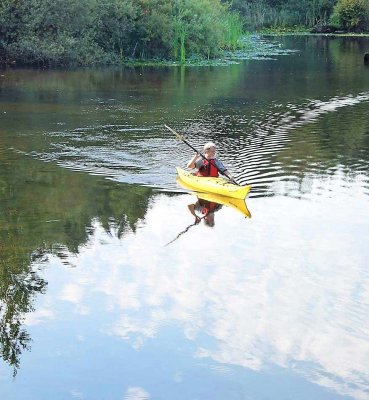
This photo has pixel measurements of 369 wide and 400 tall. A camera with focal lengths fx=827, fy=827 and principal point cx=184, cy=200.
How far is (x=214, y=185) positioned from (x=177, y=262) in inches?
144

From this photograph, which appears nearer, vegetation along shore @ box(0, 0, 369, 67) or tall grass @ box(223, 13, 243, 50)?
vegetation along shore @ box(0, 0, 369, 67)

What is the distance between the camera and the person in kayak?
15677mm

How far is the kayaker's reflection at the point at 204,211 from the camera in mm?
14039

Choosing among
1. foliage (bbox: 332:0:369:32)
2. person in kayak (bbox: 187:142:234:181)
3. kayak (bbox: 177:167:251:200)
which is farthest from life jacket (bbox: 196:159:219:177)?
foliage (bbox: 332:0:369:32)

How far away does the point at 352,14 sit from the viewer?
66.6 m

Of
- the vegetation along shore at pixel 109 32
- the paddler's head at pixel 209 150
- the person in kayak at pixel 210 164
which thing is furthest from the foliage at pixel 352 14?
the paddler's head at pixel 209 150

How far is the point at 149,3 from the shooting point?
4184 centimetres

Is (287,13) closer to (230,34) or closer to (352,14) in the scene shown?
(352,14)

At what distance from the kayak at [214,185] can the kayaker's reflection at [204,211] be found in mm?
284

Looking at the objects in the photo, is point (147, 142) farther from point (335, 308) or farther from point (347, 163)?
point (335, 308)

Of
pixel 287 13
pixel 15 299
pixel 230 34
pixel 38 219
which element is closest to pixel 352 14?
pixel 287 13

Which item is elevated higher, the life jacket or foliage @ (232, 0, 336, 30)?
foliage @ (232, 0, 336, 30)

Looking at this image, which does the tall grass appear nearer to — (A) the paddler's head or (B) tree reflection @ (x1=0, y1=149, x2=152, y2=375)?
(B) tree reflection @ (x1=0, y1=149, x2=152, y2=375)

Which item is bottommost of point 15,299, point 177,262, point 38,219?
point 15,299
